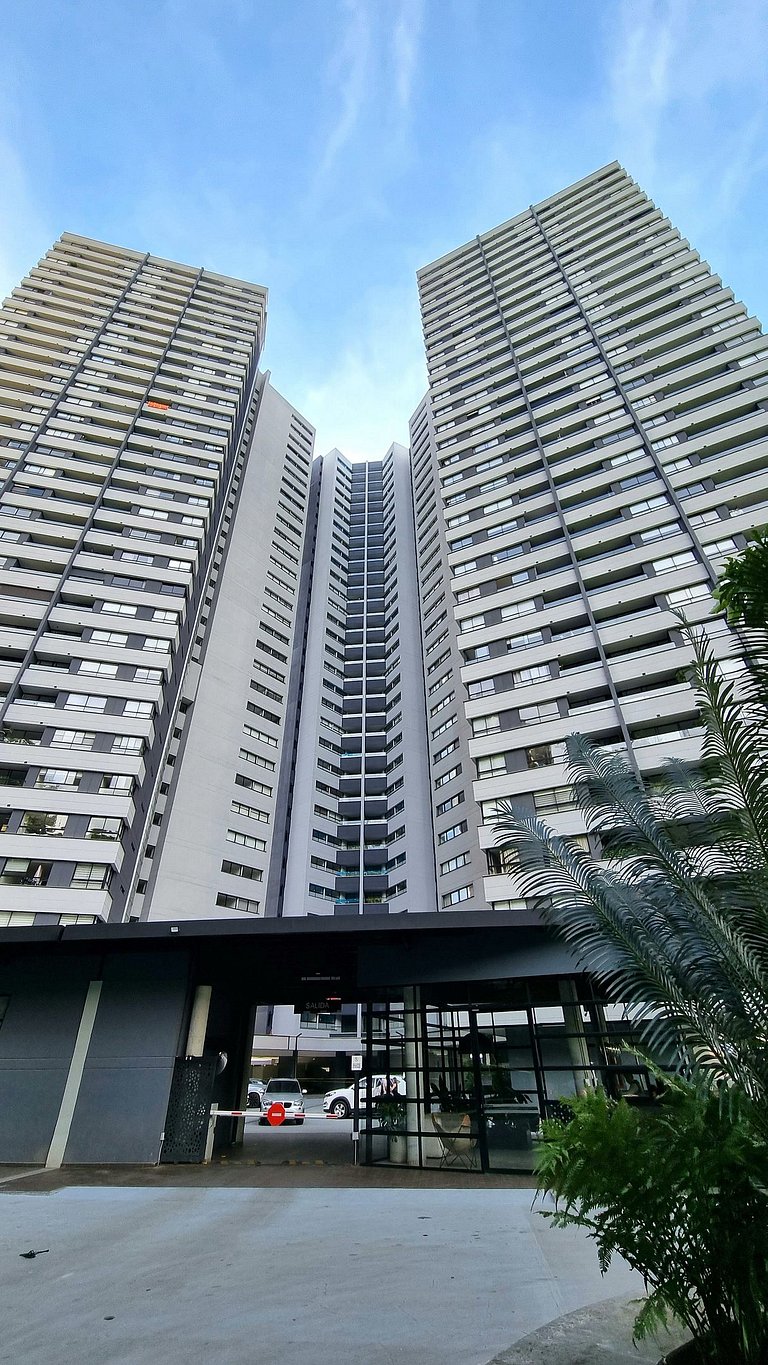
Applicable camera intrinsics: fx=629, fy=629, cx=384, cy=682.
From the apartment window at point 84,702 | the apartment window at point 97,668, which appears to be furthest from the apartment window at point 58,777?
the apartment window at point 97,668

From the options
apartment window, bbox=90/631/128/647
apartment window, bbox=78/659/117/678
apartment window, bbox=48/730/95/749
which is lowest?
apartment window, bbox=48/730/95/749

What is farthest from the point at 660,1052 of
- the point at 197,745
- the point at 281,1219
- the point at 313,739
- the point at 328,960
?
the point at 313,739

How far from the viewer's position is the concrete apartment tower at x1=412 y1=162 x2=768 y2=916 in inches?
1339

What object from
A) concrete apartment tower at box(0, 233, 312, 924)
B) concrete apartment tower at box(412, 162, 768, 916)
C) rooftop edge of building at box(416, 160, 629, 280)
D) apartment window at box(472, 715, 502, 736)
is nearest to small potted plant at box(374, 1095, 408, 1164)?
concrete apartment tower at box(412, 162, 768, 916)

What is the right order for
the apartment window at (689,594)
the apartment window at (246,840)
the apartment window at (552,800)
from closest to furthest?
the apartment window at (552,800)
the apartment window at (689,594)
the apartment window at (246,840)

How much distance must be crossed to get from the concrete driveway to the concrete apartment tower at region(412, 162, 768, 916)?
852 inches

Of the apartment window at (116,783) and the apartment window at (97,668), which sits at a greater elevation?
the apartment window at (97,668)

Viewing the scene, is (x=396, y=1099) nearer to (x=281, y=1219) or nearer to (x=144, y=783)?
(x=281, y=1219)

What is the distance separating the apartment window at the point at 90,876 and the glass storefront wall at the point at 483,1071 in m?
22.5

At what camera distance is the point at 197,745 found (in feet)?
148

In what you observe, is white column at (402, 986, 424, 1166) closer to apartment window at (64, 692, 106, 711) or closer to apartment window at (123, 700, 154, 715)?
apartment window at (123, 700, 154, 715)

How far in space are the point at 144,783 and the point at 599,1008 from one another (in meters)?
31.4

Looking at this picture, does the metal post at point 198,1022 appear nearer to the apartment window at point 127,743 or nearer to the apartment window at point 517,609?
the apartment window at point 127,743

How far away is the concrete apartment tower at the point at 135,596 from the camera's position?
3497 cm
